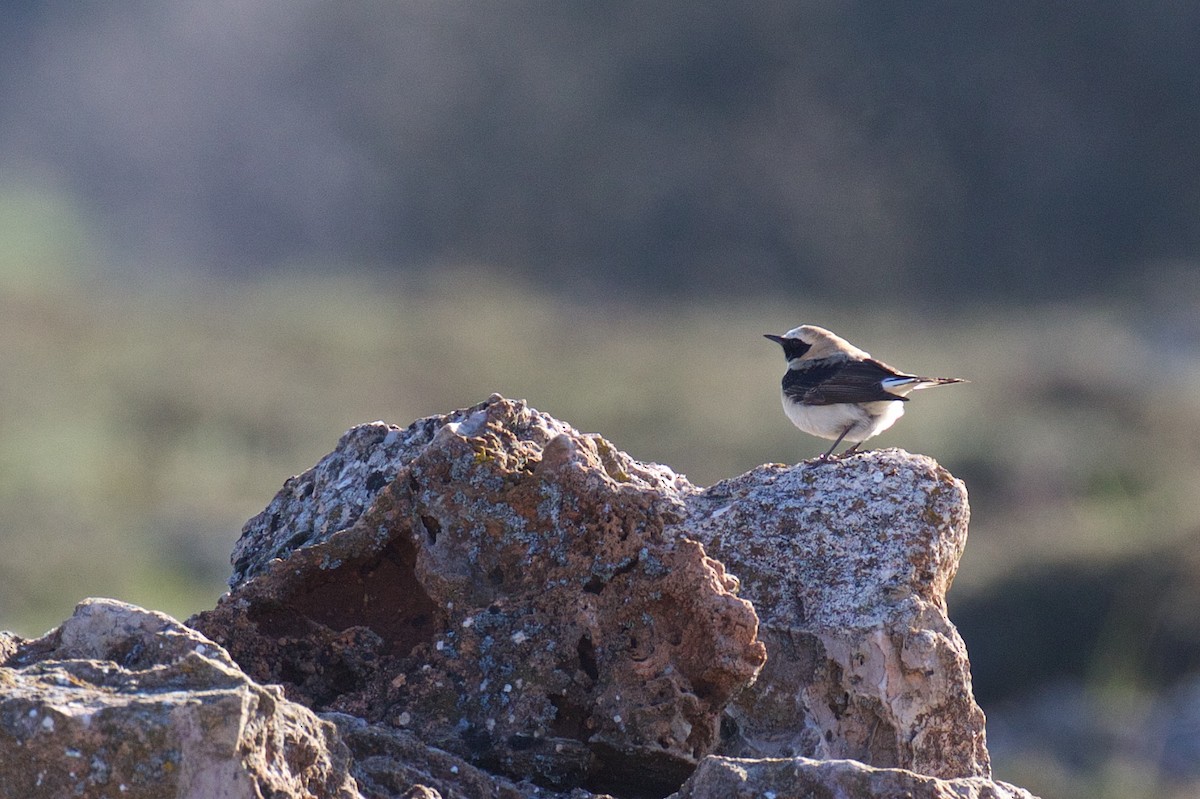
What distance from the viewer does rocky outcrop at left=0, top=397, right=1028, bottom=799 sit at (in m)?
4.38

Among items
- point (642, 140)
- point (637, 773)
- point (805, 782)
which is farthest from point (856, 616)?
point (642, 140)

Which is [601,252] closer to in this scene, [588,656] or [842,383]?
[842,383]

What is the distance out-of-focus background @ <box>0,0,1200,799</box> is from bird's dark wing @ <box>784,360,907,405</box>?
11.0 meters

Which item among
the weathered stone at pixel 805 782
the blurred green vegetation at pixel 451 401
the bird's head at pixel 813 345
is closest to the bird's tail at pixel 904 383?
the bird's head at pixel 813 345

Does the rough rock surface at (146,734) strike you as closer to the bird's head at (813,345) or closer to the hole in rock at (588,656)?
the hole in rock at (588,656)

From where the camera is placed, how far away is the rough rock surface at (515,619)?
15.1ft

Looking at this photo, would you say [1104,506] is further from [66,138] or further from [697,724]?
[66,138]

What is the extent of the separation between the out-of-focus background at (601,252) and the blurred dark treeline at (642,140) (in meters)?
0.14

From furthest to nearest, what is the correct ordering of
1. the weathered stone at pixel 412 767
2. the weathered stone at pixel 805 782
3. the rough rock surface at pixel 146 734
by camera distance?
Result: the weathered stone at pixel 412 767
the weathered stone at pixel 805 782
the rough rock surface at pixel 146 734

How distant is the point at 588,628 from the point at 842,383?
15.1 ft

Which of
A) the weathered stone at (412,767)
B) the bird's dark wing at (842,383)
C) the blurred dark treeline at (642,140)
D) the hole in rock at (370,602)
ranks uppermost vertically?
the blurred dark treeline at (642,140)

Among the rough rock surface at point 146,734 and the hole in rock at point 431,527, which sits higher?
the hole in rock at point 431,527

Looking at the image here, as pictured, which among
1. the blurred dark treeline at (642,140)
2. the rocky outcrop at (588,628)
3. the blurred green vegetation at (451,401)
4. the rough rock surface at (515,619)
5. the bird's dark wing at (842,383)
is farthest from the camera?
the blurred dark treeline at (642,140)

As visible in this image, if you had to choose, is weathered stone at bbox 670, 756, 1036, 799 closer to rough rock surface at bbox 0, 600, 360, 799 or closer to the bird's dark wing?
rough rock surface at bbox 0, 600, 360, 799
